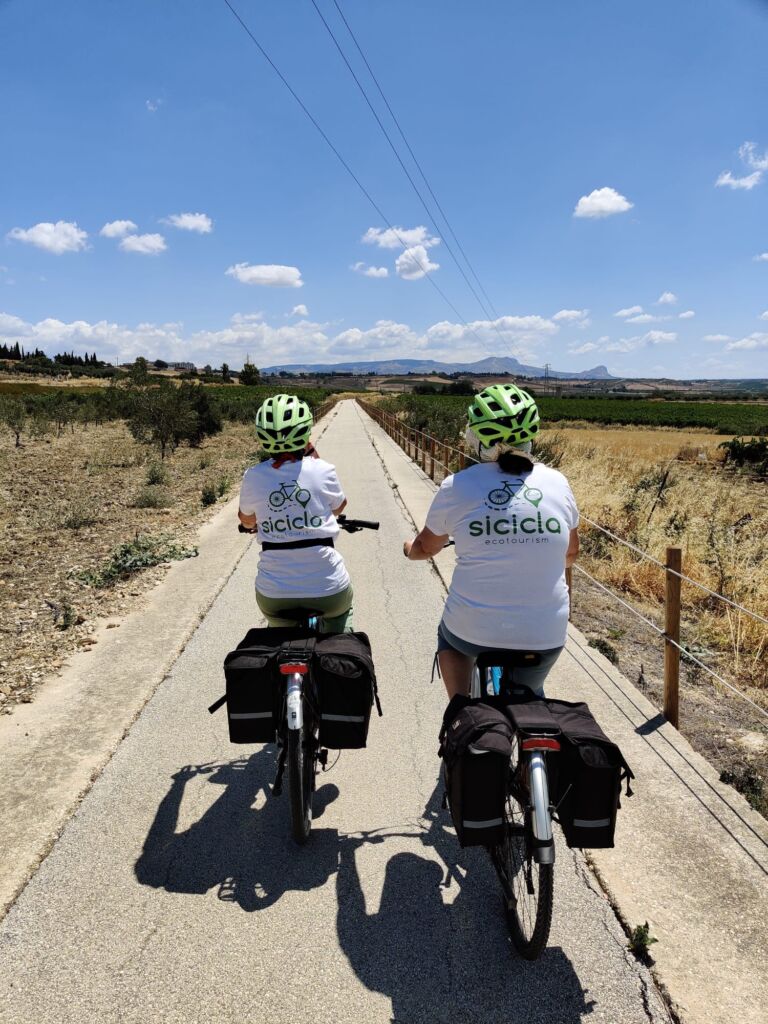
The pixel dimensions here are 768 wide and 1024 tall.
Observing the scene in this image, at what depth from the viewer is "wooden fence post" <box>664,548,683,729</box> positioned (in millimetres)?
4133

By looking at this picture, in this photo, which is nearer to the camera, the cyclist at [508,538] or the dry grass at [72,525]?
the cyclist at [508,538]

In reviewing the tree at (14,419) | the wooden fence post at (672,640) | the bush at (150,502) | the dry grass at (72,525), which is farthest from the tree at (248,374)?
the wooden fence post at (672,640)

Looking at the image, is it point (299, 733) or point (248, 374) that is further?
point (248, 374)

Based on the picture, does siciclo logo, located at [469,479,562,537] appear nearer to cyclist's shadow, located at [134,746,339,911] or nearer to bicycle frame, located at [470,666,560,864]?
bicycle frame, located at [470,666,560,864]

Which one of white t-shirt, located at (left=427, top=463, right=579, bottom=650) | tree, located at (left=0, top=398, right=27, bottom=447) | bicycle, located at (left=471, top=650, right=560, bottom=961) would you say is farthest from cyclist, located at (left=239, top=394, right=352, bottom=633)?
tree, located at (left=0, top=398, right=27, bottom=447)

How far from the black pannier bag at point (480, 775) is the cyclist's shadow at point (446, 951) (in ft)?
1.79

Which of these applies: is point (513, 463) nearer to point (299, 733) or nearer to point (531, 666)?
point (531, 666)

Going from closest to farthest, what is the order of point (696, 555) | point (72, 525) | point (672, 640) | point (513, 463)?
1. point (513, 463)
2. point (672, 640)
3. point (696, 555)
4. point (72, 525)

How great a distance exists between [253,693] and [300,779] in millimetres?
436

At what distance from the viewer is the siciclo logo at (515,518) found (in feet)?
8.04

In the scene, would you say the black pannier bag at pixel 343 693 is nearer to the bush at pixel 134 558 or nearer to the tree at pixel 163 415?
the bush at pixel 134 558

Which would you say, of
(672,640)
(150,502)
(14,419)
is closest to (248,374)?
(14,419)

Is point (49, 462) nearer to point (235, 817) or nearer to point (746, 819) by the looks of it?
point (235, 817)

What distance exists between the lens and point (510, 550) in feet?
8.05
